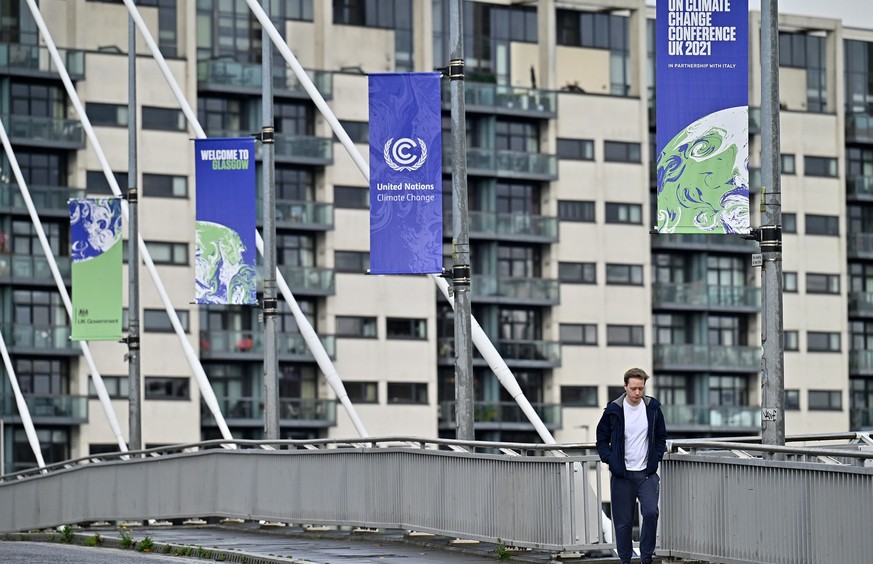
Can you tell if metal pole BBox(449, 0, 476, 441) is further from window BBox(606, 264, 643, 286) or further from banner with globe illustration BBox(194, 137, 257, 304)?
window BBox(606, 264, 643, 286)

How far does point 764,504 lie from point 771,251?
110 inches

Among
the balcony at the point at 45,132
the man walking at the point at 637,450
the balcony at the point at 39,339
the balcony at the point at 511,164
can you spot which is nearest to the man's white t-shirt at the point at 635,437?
the man walking at the point at 637,450

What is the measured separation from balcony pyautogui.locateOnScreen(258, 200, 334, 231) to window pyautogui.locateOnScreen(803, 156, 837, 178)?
27.9 meters

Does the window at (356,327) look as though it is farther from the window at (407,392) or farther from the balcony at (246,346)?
the window at (407,392)

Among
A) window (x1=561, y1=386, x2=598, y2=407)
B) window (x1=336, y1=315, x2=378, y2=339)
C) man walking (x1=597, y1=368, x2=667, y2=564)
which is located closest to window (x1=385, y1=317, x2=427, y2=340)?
window (x1=336, y1=315, x2=378, y2=339)

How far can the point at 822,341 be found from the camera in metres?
102

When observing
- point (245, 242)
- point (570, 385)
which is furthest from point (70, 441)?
point (245, 242)

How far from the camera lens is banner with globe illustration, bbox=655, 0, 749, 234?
1800 centimetres

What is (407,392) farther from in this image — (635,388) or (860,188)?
(635,388)

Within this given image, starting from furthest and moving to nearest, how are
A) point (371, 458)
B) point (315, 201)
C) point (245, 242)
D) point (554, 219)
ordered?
point (554, 219) → point (315, 201) → point (245, 242) → point (371, 458)

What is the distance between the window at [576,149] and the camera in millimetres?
96438

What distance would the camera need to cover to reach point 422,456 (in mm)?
21453

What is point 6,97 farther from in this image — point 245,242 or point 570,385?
point 245,242

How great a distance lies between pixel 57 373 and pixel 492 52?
2761 centimetres
